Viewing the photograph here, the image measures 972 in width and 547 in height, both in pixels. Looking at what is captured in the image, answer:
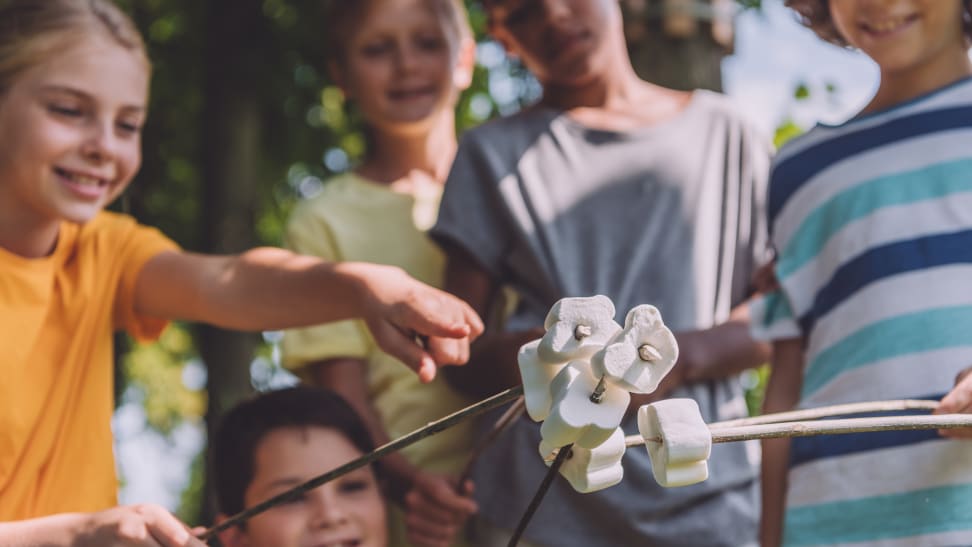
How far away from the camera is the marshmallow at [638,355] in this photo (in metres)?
1.34

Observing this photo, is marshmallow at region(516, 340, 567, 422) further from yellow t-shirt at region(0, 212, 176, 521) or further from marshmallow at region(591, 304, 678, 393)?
yellow t-shirt at region(0, 212, 176, 521)

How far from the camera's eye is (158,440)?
38.0 feet

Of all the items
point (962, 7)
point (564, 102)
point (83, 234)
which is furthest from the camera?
point (564, 102)

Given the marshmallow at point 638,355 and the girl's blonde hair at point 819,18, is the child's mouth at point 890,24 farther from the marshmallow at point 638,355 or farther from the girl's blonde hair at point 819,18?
the marshmallow at point 638,355

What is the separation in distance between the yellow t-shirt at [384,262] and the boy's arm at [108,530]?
1.14m

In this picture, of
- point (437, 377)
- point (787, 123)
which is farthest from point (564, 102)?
point (787, 123)

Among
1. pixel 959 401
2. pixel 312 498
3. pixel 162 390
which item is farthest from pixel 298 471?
pixel 162 390

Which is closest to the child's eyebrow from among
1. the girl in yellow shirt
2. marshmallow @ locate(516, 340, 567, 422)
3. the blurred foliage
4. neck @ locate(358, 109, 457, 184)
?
the girl in yellow shirt

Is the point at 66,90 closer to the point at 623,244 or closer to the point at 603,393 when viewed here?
the point at 623,244

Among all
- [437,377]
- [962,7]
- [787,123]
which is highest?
[962,7]

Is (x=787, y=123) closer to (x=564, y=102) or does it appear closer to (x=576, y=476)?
(x=564, y=102)

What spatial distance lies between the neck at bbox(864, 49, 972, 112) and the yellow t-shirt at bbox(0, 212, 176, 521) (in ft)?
4.80

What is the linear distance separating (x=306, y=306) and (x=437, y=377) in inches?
29.8

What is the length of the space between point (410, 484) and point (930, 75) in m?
1.40
